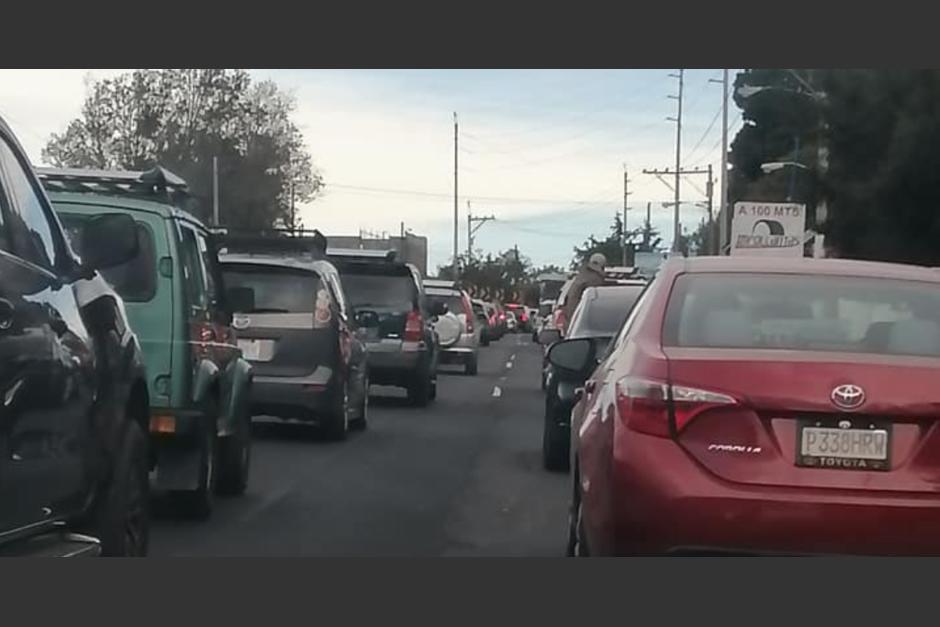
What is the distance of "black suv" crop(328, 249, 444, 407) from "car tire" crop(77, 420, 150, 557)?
44.5 feet

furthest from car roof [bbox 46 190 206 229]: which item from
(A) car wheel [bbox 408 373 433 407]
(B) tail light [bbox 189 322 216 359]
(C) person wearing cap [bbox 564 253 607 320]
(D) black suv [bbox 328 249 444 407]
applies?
(A) car wheel [bbox 408 373 433 407]

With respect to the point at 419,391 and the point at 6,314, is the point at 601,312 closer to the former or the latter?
the point at 419,391

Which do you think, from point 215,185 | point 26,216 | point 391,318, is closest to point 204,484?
point 26,216

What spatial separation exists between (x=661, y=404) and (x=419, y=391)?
1571 centimetres

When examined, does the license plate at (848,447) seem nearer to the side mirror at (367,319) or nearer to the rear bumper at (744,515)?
the rear bumper at (744,515)

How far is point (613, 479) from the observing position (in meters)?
6.35

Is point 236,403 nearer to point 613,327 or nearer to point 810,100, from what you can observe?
point 613,327

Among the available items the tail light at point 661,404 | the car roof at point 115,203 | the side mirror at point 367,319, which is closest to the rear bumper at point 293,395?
the car roof at point 115,203

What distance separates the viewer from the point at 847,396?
6117mm

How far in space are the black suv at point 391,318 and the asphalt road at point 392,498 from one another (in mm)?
1823

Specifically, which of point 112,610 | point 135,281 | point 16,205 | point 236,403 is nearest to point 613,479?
point 112,610

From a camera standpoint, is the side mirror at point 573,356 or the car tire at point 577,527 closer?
the car tire at point 577,527

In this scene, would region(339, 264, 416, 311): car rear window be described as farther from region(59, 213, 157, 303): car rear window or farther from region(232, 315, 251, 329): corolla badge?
region(59, 213, 157, 303): car rear window

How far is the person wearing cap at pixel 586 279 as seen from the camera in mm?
18531
